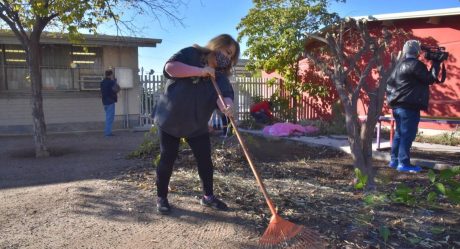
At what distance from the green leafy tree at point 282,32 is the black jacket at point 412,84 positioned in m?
6.06

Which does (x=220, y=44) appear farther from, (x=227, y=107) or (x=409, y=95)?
(x=409, y=95)

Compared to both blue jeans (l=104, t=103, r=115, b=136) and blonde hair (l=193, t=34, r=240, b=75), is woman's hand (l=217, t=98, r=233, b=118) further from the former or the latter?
blue jeans (l=104, t=103, r=115, b=136)

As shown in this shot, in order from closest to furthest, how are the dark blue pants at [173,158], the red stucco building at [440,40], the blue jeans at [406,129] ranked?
1. the dark blue pants at [173,158]
2. the blue jeans at [406,129]
3. the red stucco building at [440,40]

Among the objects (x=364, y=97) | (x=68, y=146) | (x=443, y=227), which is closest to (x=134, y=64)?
(x=68, y=146)

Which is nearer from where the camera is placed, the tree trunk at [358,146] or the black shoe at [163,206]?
the black shoe at [163,206]

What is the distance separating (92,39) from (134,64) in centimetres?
158

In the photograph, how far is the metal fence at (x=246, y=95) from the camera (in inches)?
525

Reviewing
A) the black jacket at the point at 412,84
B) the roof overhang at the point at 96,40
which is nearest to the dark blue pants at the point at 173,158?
the black jacket at the point at 412,84

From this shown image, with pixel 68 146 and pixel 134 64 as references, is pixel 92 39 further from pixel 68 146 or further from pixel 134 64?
pixel 68 146

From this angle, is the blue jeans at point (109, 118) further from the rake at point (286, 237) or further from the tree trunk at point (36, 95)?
the rake at point (286, 237)

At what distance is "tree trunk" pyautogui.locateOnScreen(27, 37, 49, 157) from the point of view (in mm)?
7594

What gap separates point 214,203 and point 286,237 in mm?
1112

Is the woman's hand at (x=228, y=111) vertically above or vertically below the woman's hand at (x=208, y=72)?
below

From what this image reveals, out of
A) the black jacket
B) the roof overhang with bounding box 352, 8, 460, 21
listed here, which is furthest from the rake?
the roof overhang with bounding box 352, 8, 460, 21
